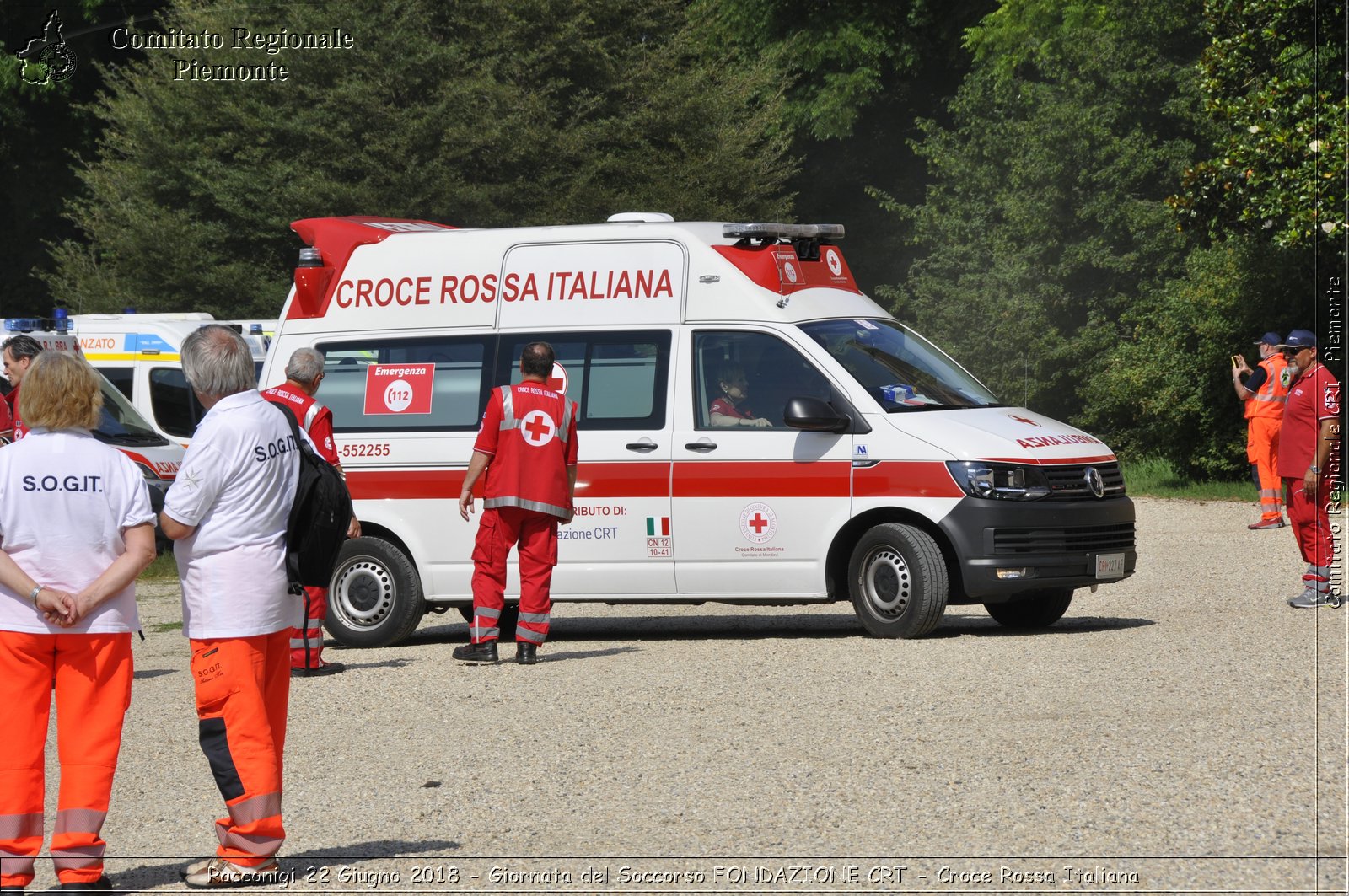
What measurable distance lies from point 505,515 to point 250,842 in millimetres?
4993

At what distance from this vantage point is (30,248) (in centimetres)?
4122

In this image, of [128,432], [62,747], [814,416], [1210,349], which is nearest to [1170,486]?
[1210,349]

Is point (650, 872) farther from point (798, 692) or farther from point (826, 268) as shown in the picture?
point (826, 268)

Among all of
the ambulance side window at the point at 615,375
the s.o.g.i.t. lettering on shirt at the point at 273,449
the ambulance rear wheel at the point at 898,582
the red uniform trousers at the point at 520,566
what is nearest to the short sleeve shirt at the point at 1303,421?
the ambulance rear wheel at the point at 898,582

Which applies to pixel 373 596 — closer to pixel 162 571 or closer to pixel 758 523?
pixel 758 523

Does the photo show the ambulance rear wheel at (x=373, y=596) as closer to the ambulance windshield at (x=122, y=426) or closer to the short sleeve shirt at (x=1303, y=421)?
the short sleeve shirt at (x=1303, y=421)

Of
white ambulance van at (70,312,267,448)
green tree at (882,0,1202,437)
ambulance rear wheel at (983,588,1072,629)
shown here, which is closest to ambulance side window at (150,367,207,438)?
white ambulance van at (70,312,267,448)

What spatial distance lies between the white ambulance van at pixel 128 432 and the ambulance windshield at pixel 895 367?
8006 mm

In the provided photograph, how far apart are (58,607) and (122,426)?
534 inches

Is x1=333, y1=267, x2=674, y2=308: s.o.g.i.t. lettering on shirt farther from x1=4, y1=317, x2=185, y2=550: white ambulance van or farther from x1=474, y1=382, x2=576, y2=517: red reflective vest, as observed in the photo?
x1=4, y1=317, x2=185, y2=550: white ambulance van

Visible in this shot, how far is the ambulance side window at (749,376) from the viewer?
11.5 metres

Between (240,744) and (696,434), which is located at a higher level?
(696,434)

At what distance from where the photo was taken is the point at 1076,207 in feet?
104

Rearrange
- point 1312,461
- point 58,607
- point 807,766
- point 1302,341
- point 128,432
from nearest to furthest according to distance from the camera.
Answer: point 58,607 < point 807,766 < point 1312,461 < point 1302,341 < point 128,432
